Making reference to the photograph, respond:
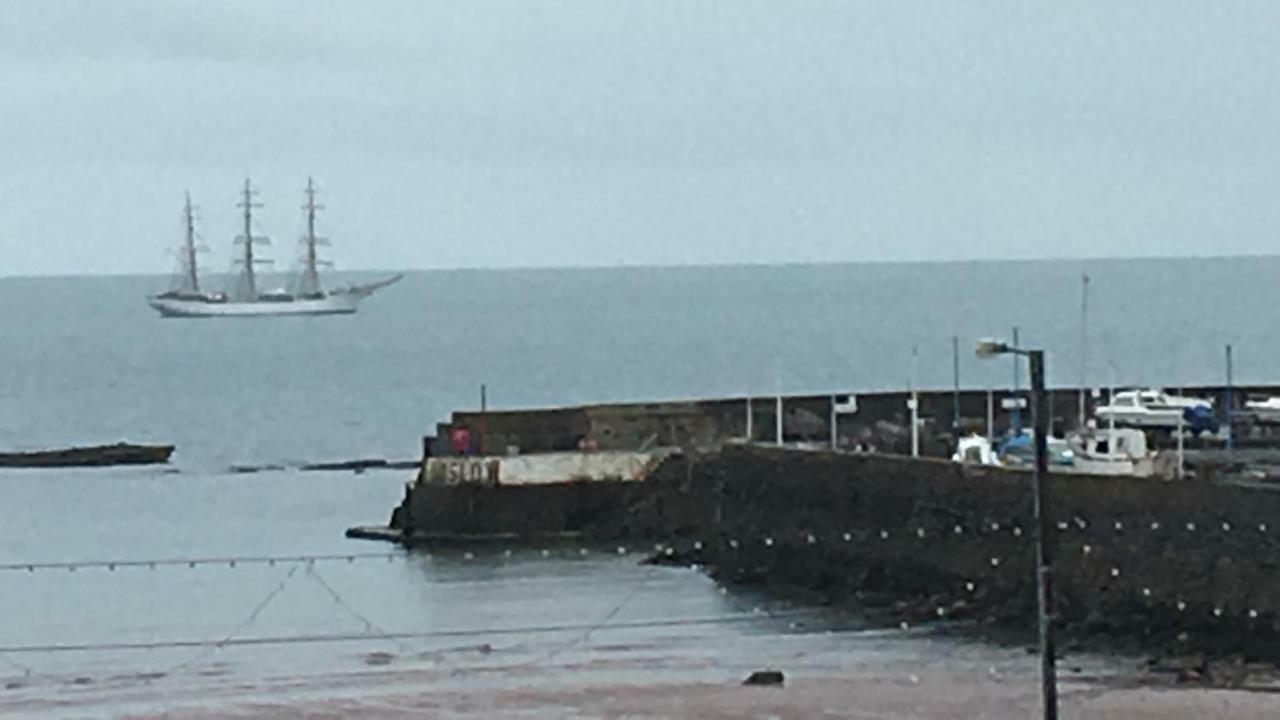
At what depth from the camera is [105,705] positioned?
36.1 metres

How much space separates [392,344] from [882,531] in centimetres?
13426

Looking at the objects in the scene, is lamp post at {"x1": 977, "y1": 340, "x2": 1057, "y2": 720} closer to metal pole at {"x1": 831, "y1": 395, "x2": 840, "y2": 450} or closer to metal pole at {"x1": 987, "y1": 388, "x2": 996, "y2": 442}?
metal pole at {"x1": 987, "y1": 388, "x2": 996, "y2": 442}

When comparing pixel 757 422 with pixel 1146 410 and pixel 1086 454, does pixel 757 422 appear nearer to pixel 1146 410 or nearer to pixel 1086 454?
pixel 1146 410

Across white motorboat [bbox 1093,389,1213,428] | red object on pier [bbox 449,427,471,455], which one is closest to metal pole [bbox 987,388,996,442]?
white motorboat [bbox 1093,389,1213,428]

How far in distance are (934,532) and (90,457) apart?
42.6 meters

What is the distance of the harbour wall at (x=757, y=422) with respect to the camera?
53656 millimetres

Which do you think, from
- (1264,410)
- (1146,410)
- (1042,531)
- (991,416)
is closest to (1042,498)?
(1042,531)

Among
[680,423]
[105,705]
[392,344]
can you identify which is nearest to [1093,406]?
[680,423]

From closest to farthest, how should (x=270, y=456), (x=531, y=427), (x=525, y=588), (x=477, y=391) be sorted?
1. (x=525, y=588)
2. (x=531, y=427)
3. (x=270, y=456)
4. (x=477, y=391)

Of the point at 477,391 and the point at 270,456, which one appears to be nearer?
the point at 270,456

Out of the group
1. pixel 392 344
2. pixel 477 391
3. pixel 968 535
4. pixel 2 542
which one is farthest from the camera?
pixel 392 344

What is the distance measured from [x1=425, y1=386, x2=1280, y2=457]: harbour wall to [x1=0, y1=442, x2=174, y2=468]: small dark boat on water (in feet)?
86.8

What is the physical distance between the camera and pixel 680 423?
55.6 meters

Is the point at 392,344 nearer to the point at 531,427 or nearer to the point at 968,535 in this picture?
the point at 531,427
